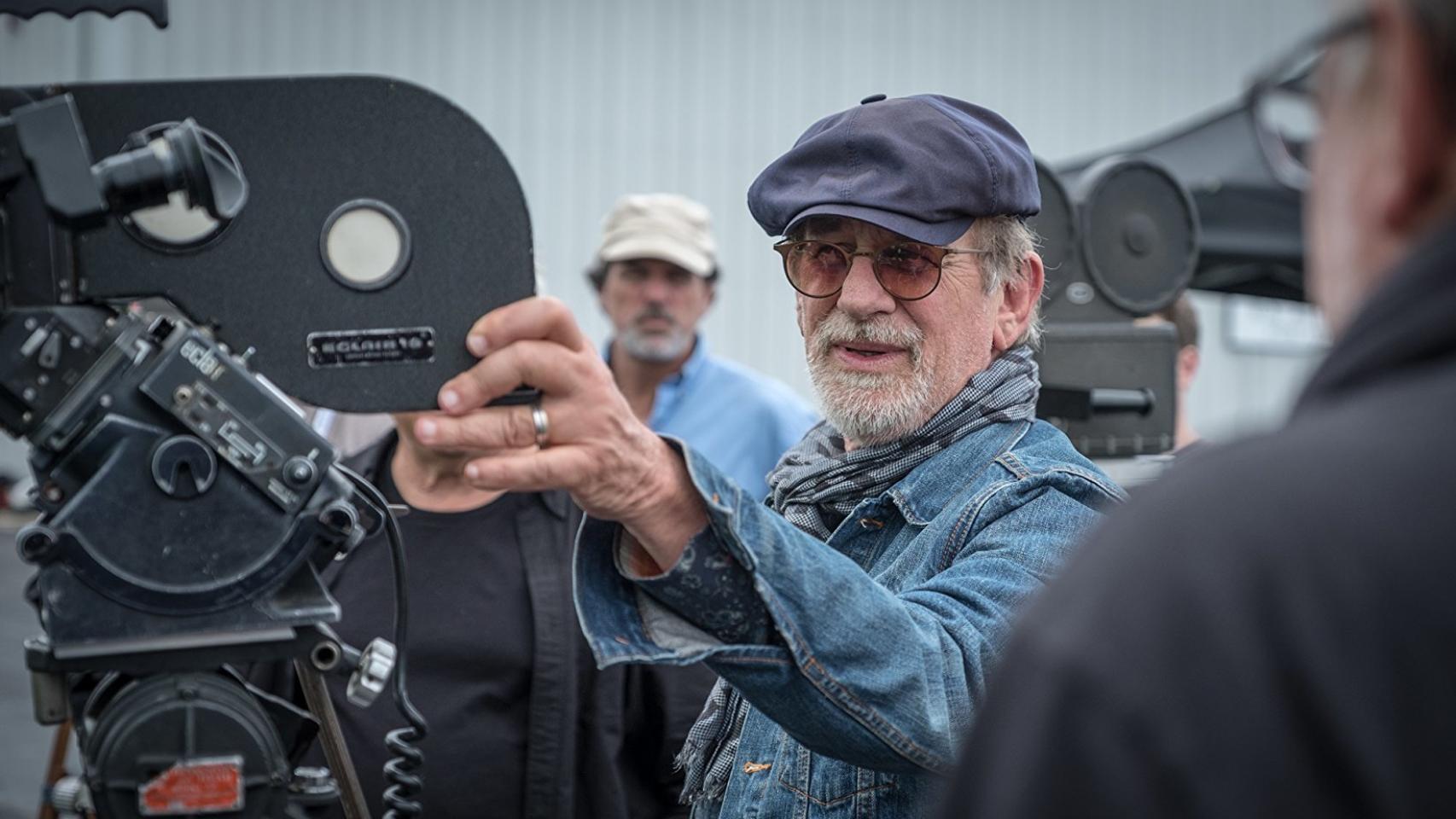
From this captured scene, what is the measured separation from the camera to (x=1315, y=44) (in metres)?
0.76

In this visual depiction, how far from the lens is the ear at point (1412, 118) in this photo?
2.21 feet

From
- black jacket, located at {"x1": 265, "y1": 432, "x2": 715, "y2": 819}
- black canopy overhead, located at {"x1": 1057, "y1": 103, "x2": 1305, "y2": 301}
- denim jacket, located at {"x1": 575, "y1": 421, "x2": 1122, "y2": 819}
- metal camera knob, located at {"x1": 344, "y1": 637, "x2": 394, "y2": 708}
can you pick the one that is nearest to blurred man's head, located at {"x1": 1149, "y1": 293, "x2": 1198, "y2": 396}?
black canopy overhead, located at {"x1": 1057, "y1": 103, "x2": 1305, "y2": 301}

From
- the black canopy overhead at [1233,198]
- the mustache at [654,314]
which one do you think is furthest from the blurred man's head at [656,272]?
the black canopy overhead at [1233,198]

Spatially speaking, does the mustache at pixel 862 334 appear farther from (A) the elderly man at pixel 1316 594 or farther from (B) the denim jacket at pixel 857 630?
(A) the elderly man at pixel 1316 594

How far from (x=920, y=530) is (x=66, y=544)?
0.94m

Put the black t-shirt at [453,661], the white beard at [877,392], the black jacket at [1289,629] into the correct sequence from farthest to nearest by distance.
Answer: the black t-shirt at [453,661]
the white beard at [877,392]
the black jacket at [1289,629]

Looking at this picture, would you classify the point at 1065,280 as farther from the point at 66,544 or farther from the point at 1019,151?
the point at 66,544

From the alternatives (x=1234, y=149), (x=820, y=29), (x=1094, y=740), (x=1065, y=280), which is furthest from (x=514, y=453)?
(x=820, y=29)

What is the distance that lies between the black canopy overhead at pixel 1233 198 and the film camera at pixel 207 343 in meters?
4.88

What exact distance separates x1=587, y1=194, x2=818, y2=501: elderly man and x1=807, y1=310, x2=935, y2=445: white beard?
2119 mm

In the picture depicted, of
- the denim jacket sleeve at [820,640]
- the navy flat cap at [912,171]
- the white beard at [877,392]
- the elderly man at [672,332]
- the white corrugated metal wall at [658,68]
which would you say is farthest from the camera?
the white corrugated metal wall at [658,68]

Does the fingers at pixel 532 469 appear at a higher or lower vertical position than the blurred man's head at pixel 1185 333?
higher

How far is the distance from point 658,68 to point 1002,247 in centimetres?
633

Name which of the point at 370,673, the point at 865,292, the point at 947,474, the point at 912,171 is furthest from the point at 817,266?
the point at 370,673
